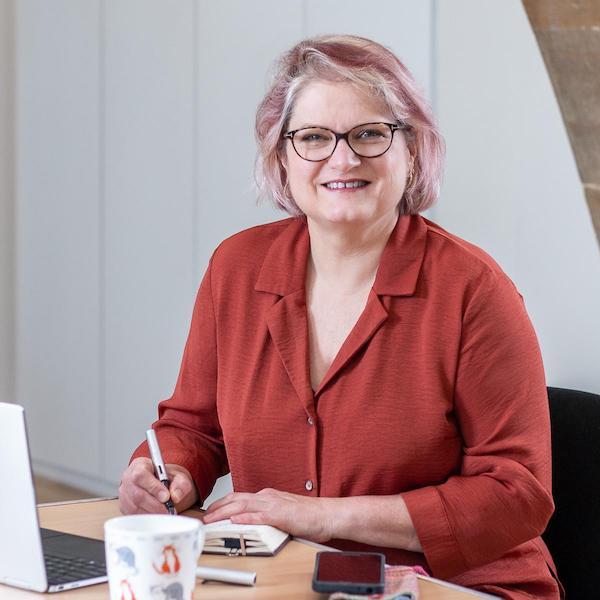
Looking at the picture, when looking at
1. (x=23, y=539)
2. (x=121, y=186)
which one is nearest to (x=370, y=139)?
(x=23, y=539)

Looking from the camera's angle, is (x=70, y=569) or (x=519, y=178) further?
(x=519, y=178)

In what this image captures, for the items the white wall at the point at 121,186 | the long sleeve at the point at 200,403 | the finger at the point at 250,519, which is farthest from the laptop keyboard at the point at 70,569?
the white wall at the point at 121,186

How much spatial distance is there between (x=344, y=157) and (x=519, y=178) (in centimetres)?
85

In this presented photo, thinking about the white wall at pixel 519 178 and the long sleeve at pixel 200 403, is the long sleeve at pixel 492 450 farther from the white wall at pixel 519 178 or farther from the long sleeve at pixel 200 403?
the white wall at pixel 519 178

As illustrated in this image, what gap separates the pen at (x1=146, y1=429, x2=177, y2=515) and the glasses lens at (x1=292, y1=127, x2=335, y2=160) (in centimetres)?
56

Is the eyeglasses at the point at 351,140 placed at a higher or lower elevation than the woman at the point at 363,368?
higher

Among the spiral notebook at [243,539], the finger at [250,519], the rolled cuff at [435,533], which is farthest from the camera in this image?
the rolled cuff at [435,533]

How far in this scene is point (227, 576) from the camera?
1.26 m

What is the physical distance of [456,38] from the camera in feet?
9.09

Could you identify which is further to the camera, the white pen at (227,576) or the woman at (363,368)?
the woman at (363,368)

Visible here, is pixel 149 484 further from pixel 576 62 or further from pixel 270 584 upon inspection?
pixel 576 62

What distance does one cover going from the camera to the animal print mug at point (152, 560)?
98 cm

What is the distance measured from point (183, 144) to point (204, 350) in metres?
2.06

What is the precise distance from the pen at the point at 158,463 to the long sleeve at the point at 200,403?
0.24 meters
